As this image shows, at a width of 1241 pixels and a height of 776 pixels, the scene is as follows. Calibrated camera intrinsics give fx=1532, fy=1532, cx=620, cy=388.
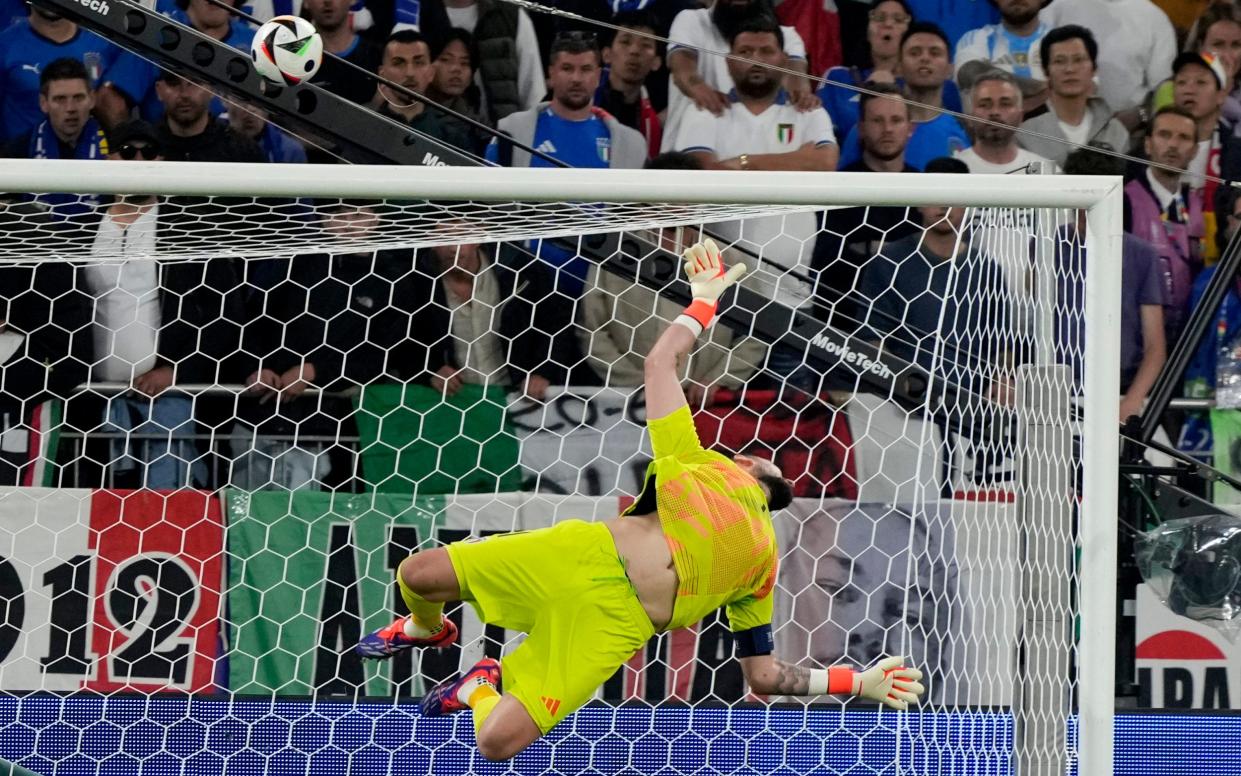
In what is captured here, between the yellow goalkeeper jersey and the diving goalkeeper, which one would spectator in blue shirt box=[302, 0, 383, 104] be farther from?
the yellow goalkeeper jersey

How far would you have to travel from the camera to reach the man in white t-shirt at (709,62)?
6.23 meters

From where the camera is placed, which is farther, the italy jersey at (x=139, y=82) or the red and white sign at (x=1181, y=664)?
the italy jersey at (x=139, y=82)

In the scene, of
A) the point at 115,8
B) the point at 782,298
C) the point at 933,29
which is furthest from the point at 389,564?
the point at 933,29

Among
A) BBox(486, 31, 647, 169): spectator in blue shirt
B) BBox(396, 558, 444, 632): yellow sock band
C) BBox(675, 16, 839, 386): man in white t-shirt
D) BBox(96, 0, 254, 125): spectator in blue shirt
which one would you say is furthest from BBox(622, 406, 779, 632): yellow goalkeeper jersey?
BBox(96, 0, 254, 125): spectator in blue shirt

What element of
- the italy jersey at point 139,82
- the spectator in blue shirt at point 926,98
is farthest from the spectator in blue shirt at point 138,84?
the spectator in blue shirt at point 926,98

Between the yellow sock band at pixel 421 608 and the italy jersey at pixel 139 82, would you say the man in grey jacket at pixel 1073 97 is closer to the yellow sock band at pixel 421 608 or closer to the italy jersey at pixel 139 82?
the italy jersey at pixel 139 82

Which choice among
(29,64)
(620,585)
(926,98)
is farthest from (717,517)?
(29,64)

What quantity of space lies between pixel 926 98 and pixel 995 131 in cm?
38

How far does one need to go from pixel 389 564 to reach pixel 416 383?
0.65 meters

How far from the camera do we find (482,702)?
389cm

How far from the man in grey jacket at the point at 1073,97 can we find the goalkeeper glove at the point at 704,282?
9.93 feet

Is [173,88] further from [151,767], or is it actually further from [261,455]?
[151,767]

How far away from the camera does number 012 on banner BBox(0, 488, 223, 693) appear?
4.88m

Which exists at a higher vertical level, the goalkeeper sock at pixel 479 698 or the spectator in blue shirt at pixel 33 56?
the spectator in blue shirt at pixel 33 56
